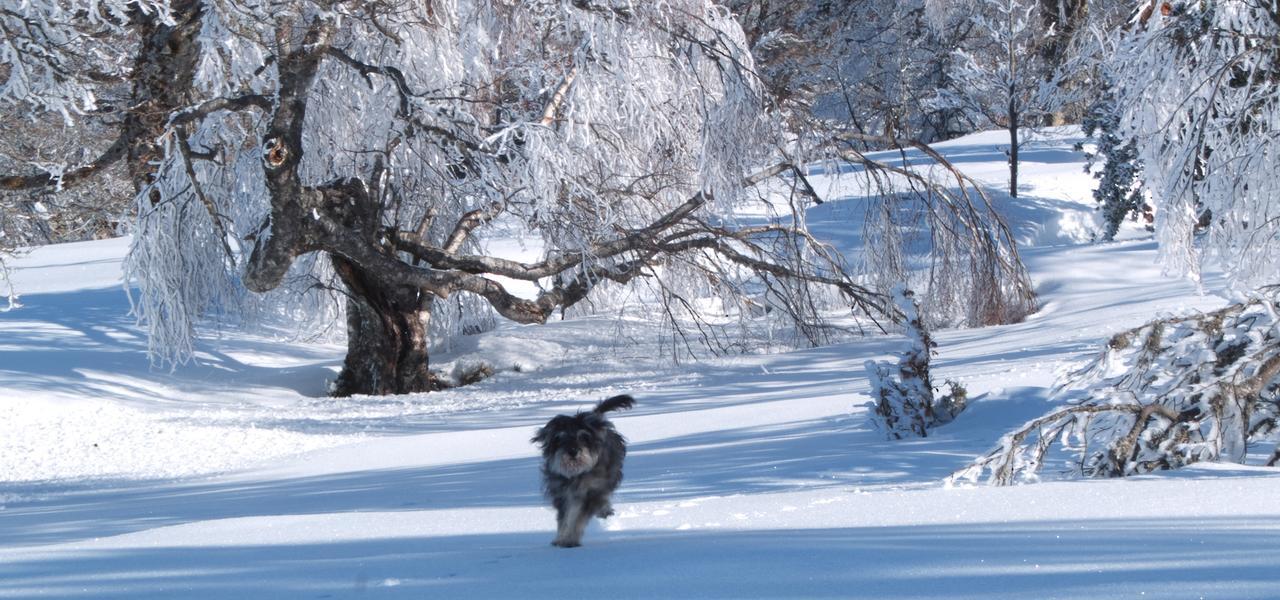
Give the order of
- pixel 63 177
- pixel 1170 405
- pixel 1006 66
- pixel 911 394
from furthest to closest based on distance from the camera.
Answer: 1. pixel 1006 66
2. pixel 63 177
3. pixel 911 394
4. pixel 1170 405

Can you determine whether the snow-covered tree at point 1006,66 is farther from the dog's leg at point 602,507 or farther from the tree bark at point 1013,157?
the dog's leg at point 602,507

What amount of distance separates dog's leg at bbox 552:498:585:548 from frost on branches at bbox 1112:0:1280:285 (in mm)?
5084

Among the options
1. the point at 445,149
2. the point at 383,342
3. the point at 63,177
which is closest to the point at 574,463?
the point at 63,177

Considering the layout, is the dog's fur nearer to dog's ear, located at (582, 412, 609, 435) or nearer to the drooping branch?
dog's ear, located at (582, 412, 609, 435)

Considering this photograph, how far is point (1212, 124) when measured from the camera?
7.79 m

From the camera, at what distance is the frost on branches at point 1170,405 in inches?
222

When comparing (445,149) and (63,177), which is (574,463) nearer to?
(63,177)

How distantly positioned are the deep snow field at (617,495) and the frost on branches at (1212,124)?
4.59ft

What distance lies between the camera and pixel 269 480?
8.24 metres

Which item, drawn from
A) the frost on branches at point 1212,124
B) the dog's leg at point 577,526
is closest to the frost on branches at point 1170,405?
the frost on branches at point 1212,124

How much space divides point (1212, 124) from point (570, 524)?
5517 mm

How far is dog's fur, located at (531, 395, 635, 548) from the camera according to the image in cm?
443

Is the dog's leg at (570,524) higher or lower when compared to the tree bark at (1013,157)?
lower

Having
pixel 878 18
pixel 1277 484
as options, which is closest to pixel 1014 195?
pixel 878 18
